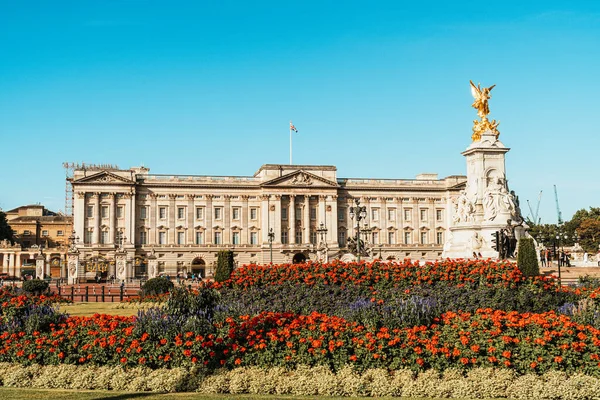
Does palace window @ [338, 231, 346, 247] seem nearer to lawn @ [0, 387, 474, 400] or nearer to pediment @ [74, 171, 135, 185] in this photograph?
pediment @ [74, 171, 135, 185]

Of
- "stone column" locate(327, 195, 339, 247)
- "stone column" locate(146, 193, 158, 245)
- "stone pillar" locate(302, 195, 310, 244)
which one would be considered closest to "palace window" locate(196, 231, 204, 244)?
"stone column" locate(146, 193, 158, 245)

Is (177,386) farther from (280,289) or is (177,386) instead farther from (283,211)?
(283,211)

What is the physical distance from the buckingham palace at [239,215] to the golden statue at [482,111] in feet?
137

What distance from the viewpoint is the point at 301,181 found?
85.5 meters

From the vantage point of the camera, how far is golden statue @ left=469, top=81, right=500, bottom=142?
38.2 m

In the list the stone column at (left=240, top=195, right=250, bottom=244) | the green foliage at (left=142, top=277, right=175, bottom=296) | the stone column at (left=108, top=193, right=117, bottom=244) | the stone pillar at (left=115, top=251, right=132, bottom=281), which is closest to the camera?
the green foliage at (left=142, top=277, right=175, bottom=296)

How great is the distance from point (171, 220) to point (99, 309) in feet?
191

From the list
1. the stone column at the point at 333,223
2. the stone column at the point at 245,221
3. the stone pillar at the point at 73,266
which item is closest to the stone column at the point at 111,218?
the stone column at the point at 245,221

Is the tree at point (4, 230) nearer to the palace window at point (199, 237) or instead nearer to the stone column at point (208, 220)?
the palace window at point (199, 237)

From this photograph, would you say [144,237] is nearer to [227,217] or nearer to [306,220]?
[227,217]

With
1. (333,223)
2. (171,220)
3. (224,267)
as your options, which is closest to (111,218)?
(171,220)

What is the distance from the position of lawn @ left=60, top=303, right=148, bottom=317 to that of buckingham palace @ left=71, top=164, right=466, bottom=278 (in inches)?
2046

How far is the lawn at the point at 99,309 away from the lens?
80.7 feet

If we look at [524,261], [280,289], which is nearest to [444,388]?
[280,289]
